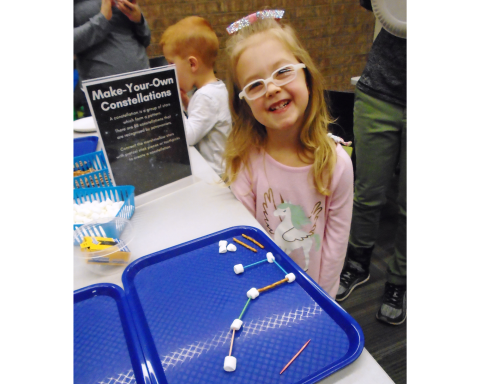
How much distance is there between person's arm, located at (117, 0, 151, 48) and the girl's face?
113 centimetres

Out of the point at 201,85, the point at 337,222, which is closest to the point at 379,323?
the point at 337,222

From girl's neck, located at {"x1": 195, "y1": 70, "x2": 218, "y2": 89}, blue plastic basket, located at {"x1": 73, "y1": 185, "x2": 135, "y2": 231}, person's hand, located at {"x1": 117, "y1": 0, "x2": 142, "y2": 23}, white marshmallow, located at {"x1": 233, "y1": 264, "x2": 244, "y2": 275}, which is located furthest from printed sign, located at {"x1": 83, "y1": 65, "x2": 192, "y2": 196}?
person's hand, located at {"x1": 117, "y1": 0, "x2": 142, "y2": 23}

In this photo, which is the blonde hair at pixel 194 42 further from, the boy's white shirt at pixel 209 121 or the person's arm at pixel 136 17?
the person's arm at pixel 136 17

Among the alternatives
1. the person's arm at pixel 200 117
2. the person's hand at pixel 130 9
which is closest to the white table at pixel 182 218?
the person's arm at pixel 200 117

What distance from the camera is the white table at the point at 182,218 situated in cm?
74

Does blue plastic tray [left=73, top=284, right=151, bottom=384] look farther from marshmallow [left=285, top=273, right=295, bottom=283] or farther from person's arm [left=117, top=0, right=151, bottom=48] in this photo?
person's arm [left=117, top=0, right=151, bottom=48]

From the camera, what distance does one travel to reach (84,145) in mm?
1408

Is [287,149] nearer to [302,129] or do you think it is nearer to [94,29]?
[302,129]

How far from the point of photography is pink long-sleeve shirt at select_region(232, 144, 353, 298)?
3.03 feet

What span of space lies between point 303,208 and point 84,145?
1.08 meters

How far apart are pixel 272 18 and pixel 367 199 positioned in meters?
0.87

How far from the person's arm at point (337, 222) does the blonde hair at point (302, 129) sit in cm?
3
